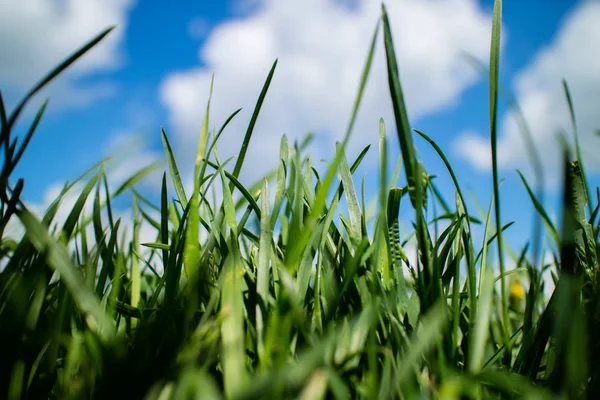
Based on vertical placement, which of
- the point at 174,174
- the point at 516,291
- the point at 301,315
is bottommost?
the point at 301,315

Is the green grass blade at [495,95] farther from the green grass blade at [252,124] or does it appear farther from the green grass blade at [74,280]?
the green grass blade at [74,280]

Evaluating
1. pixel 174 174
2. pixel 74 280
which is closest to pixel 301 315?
pixel 74 280

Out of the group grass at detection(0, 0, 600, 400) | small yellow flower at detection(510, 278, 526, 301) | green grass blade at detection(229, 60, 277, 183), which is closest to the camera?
grass at detection(0, 0, 600, 400)

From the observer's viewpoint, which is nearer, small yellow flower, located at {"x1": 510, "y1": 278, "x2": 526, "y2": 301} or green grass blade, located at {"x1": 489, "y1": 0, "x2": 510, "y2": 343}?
green grass blade, located at {"x1": 489, "y1": 0, "x2": 510, "y2": 343}

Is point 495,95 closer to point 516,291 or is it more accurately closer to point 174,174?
point 174,174

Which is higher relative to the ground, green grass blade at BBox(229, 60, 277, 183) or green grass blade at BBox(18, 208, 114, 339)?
green grass blade at BBox(229, 60, 277, 183)

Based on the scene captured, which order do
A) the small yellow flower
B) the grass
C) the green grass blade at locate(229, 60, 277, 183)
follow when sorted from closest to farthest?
the grass, the green grass blade at locate(229, 60, 277, 183), the small yellow flower

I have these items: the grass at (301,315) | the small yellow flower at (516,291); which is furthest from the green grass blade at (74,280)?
the small yellow flower at (516,291)

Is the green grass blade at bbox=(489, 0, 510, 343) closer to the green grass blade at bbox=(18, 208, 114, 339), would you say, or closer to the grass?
the grass

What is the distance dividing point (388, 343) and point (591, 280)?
258 millimetres

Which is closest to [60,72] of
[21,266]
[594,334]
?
[21,266]

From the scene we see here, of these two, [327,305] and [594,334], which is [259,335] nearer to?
[327,305]

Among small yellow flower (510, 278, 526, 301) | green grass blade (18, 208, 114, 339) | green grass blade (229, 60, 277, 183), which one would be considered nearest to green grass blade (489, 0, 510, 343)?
green grass blade (229, 60, 277, 183)

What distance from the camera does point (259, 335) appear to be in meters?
0.44
